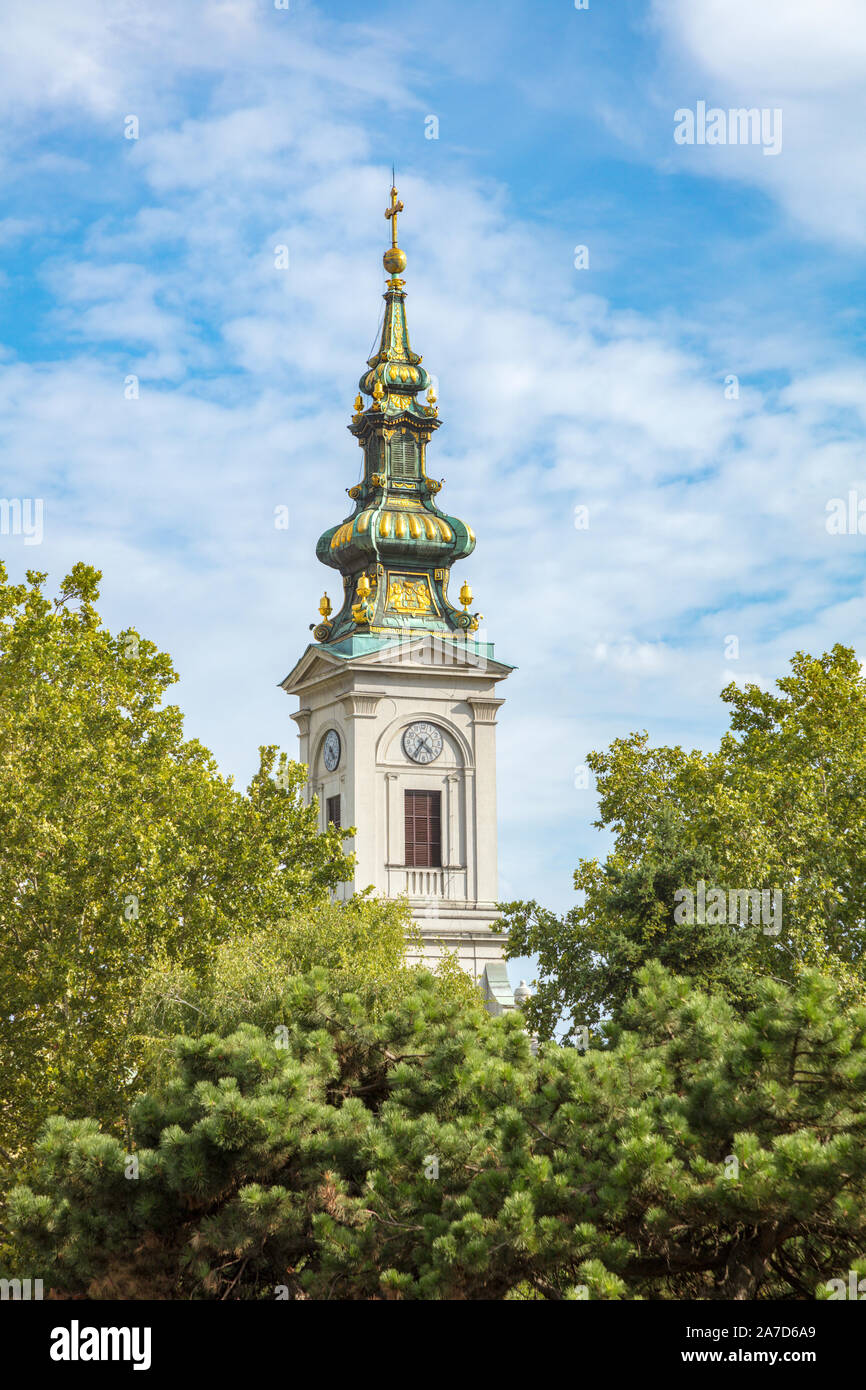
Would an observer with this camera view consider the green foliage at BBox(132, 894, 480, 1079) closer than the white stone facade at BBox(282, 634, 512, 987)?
Yes

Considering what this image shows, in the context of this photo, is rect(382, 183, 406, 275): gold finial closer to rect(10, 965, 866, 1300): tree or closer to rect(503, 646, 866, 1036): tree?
rect(503, 646, 866, 1036): tree

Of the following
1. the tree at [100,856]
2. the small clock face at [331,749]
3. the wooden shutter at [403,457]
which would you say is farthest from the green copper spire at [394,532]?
the tree at [100,856]

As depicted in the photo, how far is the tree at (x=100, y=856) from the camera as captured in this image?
38.3 metres

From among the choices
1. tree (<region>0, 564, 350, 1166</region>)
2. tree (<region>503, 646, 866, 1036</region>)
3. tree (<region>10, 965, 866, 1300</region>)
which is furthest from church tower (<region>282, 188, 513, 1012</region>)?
tree (<region>10, 965, 866, 1300</region>)

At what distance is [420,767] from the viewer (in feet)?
239

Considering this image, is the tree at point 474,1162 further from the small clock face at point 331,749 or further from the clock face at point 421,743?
the small clock face at point 331,749

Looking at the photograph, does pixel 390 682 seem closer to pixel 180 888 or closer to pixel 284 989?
pixel 180 888

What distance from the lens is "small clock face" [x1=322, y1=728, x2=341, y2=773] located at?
7306 cm

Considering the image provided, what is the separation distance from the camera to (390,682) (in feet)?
238

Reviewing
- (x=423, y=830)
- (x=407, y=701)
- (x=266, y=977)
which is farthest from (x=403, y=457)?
(x=266, y=977)

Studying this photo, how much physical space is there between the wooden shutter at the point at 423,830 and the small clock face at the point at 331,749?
304 centimetres

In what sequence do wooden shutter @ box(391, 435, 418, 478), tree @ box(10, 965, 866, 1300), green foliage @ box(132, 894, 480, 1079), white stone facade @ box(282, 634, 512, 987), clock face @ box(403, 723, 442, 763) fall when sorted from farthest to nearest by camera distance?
wooden shutter @ box(391, 435, 418, 478) < clock face @ box(403, 723, 442, 763) < white stone facade @ box(282, 634, 512, 987) < green foliage @ box(132, 894, 480, 1079) < tree @ box(10, 965, 866, 1300)

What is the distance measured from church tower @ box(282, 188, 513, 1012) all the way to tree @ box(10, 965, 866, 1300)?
1651 inches

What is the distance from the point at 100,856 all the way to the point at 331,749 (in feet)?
114
